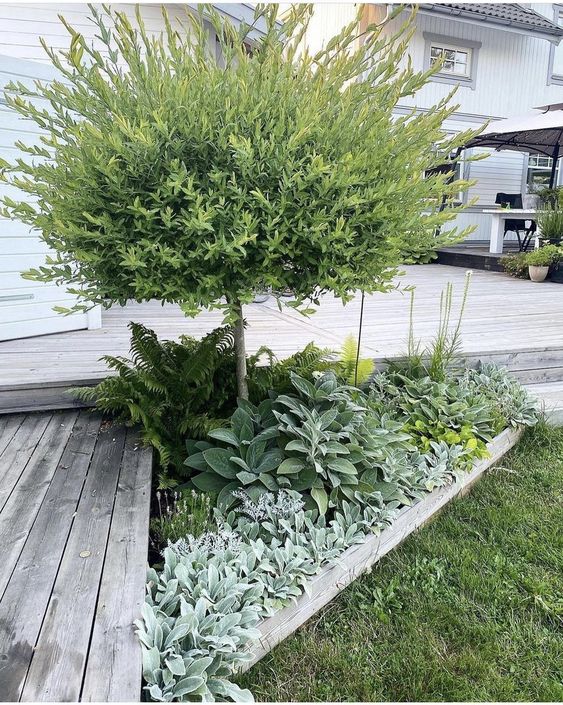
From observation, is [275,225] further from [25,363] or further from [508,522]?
[25,363]

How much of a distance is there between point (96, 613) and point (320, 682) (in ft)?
2.45

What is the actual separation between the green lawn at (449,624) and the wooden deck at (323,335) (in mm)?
1440

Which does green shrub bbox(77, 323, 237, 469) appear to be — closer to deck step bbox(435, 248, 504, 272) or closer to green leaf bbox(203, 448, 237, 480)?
green leaf bbox(203, 448, 237, 480)

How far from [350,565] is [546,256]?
7071 mm

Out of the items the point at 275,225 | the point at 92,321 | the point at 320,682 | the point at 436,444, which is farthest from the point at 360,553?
the point at 92,321

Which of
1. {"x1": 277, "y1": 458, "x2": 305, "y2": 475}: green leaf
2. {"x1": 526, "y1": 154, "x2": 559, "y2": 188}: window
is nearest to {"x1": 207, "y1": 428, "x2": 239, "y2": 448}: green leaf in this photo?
{"x1": 277, "y1": 458, "x2": 305, "y2": 475}: green leaf

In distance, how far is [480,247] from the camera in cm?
1191

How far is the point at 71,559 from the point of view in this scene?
5.79ft

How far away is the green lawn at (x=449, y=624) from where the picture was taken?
170cm

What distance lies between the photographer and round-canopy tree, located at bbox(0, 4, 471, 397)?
1868 millimetres

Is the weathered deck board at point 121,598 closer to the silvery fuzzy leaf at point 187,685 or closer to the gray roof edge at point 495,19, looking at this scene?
the silvery fuzzy leaf at point 187,685

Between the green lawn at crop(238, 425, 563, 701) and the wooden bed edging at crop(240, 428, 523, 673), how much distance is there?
0.05m

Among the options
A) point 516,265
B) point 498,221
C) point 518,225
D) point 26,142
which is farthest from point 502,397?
point 518,225

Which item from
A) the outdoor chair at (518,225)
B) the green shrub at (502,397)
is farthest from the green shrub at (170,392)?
the outdoor chair at (518,225)
